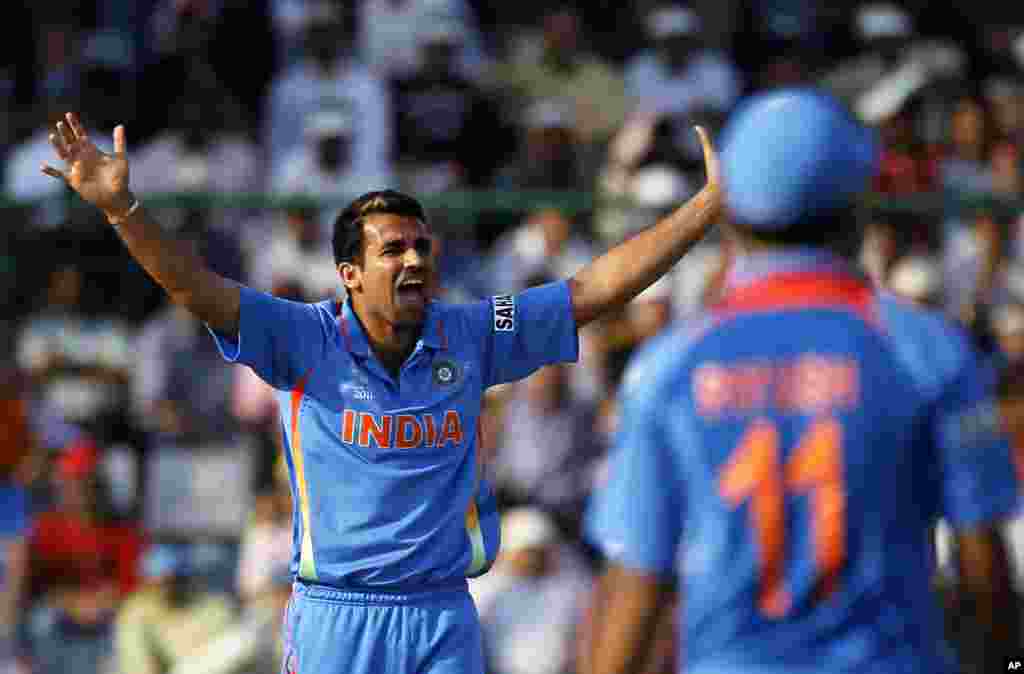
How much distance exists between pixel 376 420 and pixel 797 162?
2.57m

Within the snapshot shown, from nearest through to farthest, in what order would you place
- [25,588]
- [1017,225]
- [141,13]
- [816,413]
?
[816,413], [25,588], [1017,225], [141,13]

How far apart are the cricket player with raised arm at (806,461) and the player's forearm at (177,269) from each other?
7.52ft

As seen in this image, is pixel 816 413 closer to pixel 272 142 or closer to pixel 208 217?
pixel 208 217

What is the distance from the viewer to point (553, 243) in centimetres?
1119

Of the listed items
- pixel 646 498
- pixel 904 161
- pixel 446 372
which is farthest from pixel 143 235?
pixel 904 161

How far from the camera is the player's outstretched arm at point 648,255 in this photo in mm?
5785

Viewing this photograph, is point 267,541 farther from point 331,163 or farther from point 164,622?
point 331,163

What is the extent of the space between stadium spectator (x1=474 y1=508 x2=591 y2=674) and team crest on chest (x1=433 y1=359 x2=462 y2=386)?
4.43m

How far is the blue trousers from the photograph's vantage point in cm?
561

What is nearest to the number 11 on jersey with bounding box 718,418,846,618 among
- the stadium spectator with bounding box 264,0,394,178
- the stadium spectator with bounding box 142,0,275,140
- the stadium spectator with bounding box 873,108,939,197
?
the stadium spectator with bounding box 873,108,939,197

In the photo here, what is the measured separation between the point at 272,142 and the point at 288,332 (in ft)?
23.1

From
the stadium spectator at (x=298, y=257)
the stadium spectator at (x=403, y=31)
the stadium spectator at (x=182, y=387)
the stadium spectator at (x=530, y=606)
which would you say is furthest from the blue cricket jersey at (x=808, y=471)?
the stadium spectator at (x=403, y=31)

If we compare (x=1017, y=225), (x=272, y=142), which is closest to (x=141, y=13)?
(x=272, y=142)

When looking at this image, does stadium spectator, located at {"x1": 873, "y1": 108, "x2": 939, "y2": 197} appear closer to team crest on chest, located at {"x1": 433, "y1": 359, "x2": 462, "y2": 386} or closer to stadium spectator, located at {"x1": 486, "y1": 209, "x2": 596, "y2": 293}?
stadium spectator, located at {"x1": 486, "y1": 209, "x2": 596, "y2": 293}
